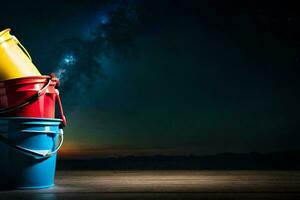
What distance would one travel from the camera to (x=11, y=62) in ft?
15.5

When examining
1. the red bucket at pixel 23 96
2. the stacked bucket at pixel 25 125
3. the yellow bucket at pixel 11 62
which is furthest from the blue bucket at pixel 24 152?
the yellow bucket at pixel 11 62

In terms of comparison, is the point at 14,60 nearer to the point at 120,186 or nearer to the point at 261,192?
the point at 120,186

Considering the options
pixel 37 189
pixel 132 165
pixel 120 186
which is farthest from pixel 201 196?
pixel 132 165

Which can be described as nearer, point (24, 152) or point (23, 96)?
point (24, 152)

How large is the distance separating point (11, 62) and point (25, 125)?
2.41ft

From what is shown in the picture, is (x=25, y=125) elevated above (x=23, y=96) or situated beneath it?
situated beneath

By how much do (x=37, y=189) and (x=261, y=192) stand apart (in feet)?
7.01

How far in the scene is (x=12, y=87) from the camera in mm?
4527

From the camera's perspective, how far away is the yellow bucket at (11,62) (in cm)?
469

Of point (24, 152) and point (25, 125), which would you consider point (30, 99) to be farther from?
point (24, 152)

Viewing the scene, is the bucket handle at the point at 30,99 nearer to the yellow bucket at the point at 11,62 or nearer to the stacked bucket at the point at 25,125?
the stacked bucket at the point at 25,125

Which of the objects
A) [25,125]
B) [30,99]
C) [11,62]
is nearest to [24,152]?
[25,125]

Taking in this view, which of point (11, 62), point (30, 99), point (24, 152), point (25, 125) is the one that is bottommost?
point (24, 152)

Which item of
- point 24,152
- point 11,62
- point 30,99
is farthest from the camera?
point 11,62
